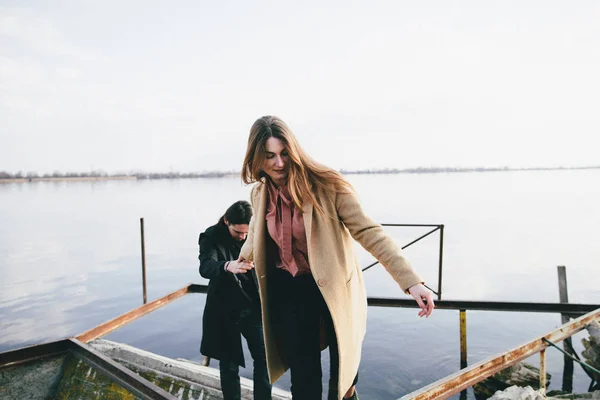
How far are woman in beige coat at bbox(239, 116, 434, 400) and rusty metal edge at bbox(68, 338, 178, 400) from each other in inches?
44.5

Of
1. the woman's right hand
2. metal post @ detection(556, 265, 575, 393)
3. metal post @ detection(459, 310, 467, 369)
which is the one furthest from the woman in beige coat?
metal post @ detection(556, 265, 575, 393)

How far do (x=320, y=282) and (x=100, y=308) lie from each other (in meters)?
13.4

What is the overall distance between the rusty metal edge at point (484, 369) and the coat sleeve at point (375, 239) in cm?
129

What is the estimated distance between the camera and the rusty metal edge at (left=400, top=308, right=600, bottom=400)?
10.3 feet

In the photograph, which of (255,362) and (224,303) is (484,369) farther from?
(224,303)

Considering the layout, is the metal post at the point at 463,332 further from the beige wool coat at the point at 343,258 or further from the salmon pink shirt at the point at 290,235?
the salmon pink shirt at the point at 290,235

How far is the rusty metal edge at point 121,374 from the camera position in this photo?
279 centimetres

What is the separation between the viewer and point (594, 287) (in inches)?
548

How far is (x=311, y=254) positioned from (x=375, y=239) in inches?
12.6

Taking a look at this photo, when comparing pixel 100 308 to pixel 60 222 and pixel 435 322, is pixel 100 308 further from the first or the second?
pixel 60 222

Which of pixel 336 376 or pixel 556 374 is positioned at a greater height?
pixel 336 376

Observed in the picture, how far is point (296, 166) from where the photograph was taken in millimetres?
1974

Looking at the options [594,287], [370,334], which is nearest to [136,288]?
[370,334]

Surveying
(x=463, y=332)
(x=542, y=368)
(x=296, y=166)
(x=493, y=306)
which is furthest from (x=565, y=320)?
(x=296, y=166)
